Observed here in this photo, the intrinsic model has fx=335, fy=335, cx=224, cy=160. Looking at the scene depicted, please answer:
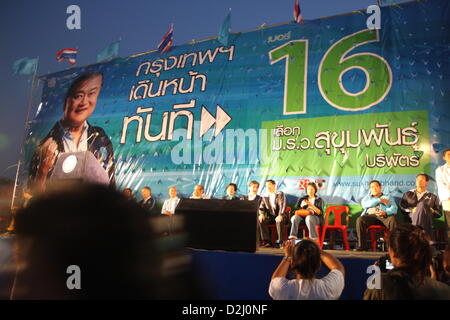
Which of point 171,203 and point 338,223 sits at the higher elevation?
point 171,203

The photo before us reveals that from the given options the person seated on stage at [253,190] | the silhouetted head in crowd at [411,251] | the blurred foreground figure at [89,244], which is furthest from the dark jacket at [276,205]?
the blurred foreground figure at [89,244]

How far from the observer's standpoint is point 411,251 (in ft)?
4.75

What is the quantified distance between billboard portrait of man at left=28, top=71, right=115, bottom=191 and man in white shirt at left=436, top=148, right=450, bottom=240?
5.60 metres

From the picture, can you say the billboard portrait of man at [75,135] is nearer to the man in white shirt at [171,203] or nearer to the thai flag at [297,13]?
the man in white shirt at [171,203]

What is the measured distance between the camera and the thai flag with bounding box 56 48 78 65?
7.81 metres

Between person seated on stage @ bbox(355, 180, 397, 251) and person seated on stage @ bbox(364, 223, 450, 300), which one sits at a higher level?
person seated on stage @ bbox(355, 180, 397, 251)

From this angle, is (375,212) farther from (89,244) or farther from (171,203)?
(89,244)

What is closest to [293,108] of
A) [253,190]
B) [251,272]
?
[253,190]

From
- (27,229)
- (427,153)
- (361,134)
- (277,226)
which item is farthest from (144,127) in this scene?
(27,229)

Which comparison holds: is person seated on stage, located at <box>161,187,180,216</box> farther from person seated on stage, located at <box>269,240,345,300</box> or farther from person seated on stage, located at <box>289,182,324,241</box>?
person seated on stage, located at <box>269,240,345,300</box>

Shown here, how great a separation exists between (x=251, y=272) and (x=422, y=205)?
2.40 metres

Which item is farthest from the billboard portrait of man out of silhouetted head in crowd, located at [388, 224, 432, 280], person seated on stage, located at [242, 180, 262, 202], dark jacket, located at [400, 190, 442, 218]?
silhouetted head in crowd, located at [388, 224, 432, 280]
